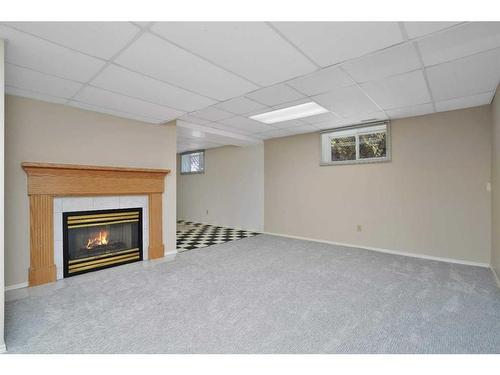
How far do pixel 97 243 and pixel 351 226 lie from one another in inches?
180

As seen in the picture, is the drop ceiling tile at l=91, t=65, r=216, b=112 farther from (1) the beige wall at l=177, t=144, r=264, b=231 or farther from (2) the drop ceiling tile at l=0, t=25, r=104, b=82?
(1) the beige wall at l=177, t=144, r=264, b=231

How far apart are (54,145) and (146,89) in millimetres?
1562

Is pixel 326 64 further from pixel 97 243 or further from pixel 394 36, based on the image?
pixel 97 243

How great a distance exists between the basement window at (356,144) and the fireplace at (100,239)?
4.01m

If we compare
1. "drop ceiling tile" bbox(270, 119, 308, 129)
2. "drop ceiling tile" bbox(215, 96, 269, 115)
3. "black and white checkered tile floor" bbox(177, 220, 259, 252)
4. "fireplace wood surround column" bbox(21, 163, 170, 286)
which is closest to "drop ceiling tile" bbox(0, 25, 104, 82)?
"fireplace wood surround column" bbox(21, 163, 170, 286)

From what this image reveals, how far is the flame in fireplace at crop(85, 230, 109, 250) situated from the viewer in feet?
11.7

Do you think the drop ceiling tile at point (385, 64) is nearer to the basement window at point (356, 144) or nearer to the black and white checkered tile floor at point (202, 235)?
the basement window at point (356, 144)

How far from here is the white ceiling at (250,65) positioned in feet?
5.88

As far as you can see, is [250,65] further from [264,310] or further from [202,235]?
[202,235]

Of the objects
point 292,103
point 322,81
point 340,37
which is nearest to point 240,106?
point 292,103

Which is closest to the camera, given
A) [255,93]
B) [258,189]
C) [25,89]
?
[25,89]

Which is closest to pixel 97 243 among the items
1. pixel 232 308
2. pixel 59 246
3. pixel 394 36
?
pixel 59 246

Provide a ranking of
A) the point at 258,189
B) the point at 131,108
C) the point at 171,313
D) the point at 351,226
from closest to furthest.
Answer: the point at 171,313 → the point at 131,108 → the point at 351,226 → the point at 258,189

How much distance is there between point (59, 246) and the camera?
3.22m
